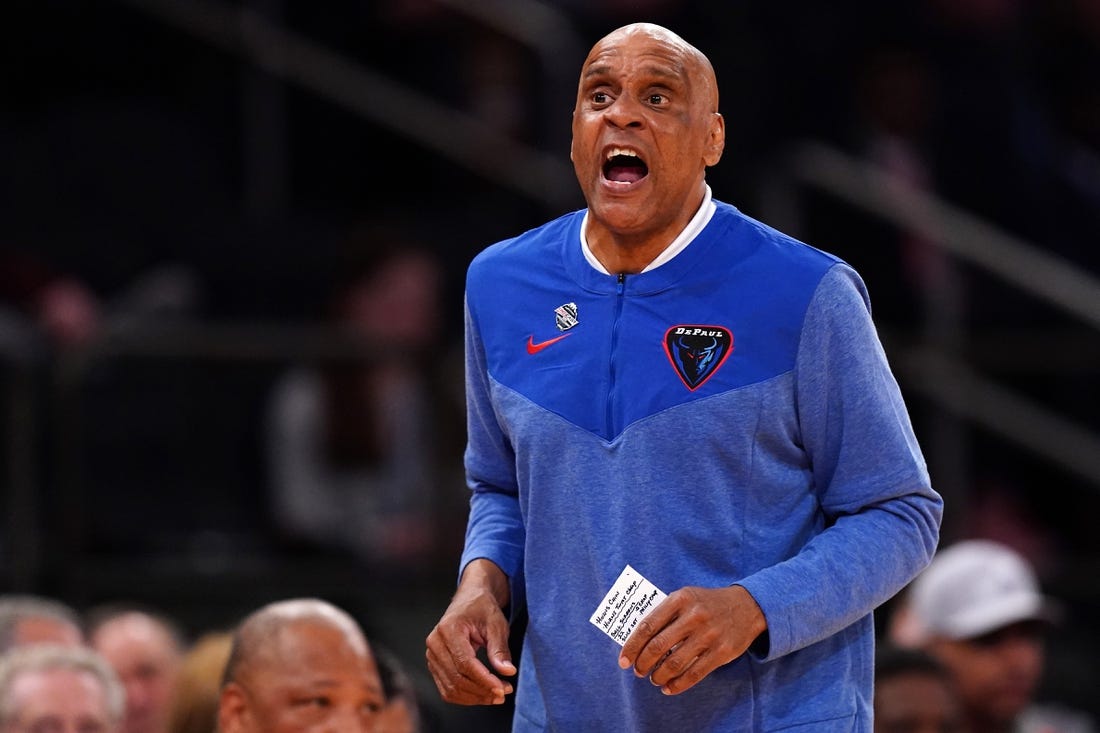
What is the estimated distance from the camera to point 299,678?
11.7 feet

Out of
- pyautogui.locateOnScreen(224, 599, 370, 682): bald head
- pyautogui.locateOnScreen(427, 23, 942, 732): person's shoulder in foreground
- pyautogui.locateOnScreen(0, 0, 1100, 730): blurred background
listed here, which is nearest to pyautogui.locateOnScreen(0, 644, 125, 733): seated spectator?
pyautogui.locateOnScreen(224, 599, 370, 682): bald head

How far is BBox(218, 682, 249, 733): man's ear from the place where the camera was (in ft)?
11.8

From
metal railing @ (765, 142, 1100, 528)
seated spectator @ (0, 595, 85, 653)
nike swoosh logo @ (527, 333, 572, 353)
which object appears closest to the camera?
nike swoosh logo @ (527, 333, 572, 353)

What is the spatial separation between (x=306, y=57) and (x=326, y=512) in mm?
2530

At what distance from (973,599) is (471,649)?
10.1ft

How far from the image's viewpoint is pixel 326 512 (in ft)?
20.1

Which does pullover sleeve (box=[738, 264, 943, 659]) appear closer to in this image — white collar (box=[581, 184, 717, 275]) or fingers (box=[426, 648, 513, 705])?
white collar (box=[581, 184, 717, 275])

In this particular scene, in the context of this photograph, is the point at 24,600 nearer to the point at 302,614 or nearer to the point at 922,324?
the point at 302,614

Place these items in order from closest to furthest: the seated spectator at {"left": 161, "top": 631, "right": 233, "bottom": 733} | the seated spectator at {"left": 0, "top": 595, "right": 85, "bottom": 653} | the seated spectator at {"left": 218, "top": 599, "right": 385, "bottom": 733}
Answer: the seated spectator at {"left": 218, "top": 599, "right": 385, "bottom": 733} < the seated spectator at {"left": 161, "top": 631, "right": 233, "bottom": 733} < the seated spectator at {"left": 0, "top": 595, "right": 85, "bottom": 653}

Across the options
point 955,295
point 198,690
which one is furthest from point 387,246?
point 198,690

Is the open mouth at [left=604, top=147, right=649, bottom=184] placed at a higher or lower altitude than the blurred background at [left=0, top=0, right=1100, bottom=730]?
lower

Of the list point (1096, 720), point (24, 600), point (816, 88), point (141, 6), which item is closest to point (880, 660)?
point (1096, 720)

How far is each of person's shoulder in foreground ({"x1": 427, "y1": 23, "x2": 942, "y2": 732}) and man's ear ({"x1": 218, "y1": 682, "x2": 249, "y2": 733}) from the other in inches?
44.8

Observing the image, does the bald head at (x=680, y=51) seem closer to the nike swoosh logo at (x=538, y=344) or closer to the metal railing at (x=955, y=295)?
the nike swoosh logo at (x=538, y=344)
